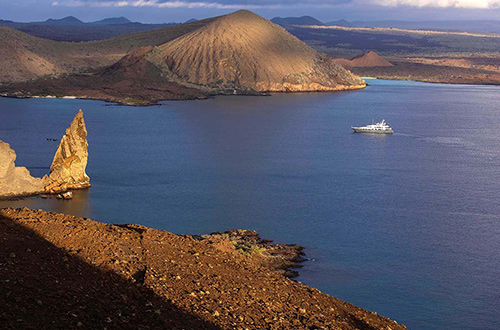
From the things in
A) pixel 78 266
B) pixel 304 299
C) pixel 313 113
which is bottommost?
pixel 313 113

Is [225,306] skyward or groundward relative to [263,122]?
skyward

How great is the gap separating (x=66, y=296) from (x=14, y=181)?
24319 millimetres

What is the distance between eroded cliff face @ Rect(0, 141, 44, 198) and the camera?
3240 centimetres

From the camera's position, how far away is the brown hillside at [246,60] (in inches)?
4352

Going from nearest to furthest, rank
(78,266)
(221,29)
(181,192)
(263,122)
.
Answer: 1. (78,266)
2. (181,192)
3. (263,122)
4. (221,29)

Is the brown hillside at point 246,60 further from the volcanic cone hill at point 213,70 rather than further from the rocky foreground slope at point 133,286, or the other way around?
the rocky foreground slope at point 133,286

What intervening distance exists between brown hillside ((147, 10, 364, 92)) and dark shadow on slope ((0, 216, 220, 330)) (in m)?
95.3

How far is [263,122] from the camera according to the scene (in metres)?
72.5

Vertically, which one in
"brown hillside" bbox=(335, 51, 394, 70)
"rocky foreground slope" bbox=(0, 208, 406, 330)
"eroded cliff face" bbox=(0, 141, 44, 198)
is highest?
"rocky foreground slope" bbox=(0, 208, 406, 330)

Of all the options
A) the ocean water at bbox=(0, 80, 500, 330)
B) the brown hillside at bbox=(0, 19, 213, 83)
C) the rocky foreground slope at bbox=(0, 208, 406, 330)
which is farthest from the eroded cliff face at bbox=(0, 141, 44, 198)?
the brown hillside at bbox=(0, 19, 213, 83)

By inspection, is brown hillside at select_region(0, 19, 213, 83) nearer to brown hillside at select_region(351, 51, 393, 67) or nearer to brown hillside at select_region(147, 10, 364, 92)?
brown hillside at select_region(147, 10, 364, 92)

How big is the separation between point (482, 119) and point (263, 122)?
25.2 metres

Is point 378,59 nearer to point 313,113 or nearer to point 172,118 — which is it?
point 313,113

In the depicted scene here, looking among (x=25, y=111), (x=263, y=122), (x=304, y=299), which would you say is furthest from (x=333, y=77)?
(x=304, y=299)
